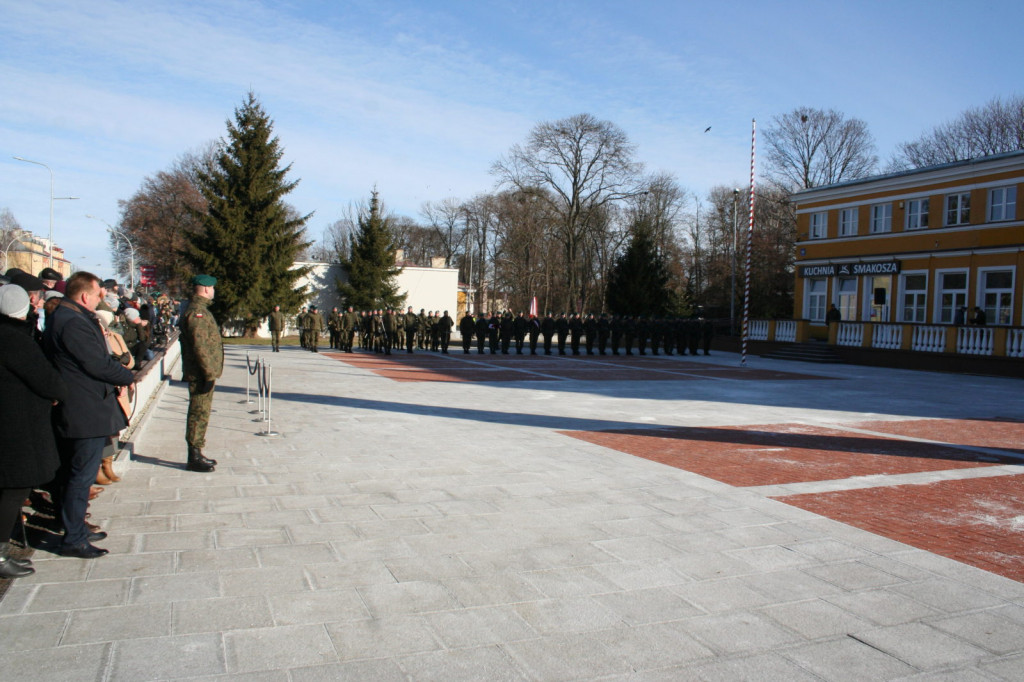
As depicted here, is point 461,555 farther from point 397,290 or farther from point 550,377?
point 397,290

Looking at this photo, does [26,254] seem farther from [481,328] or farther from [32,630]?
[32,630]

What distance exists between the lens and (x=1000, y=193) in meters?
28.5

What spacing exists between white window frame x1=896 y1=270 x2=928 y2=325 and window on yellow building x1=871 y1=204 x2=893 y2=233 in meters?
2.35

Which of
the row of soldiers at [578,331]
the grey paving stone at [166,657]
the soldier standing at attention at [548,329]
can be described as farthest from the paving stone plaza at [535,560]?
the soldier standing at attention at [548,329]

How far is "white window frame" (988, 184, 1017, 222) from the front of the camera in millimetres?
28047

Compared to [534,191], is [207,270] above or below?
below

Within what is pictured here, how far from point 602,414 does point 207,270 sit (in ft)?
101

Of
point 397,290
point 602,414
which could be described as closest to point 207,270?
point 397,290

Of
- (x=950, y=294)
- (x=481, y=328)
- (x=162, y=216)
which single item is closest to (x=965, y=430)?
(x=481, y=328)

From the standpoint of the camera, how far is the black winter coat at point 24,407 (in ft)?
14.0

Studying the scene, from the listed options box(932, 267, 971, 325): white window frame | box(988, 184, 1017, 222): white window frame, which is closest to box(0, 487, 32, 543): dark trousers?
box(932, 267, 971, 325): white window frame

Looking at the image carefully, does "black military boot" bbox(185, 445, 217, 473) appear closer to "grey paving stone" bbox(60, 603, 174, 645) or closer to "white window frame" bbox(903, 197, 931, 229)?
"grey paving stone" bbox(60, 603, 174, 645)

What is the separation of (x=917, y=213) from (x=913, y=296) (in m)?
3.67

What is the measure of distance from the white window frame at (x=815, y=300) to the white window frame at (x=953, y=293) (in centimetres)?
605
